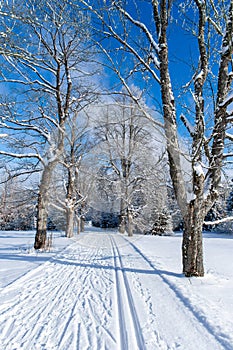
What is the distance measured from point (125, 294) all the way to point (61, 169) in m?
15.2

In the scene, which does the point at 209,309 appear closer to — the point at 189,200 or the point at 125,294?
the point at 125,294

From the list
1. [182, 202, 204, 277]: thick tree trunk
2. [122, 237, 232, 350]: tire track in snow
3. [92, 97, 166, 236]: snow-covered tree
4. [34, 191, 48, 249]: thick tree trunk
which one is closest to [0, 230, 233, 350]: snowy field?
[122, 237, 232, 350]: tire track in snow

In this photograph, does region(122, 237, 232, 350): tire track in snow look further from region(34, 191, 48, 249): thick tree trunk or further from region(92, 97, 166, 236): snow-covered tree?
region(92, 97, 166, 236): snow-covered tree

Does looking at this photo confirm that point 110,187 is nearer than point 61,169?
Result: No

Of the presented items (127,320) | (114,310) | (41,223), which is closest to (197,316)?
(127,320)

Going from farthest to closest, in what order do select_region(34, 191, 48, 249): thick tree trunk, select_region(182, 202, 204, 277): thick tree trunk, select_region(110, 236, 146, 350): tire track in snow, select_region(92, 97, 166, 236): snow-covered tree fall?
select_region(92, 97, 166, 236): snow-covered tree, select_region(34, 191, 48, 249): thick tree trunk, select_region(182, 202, 204, 277): thick tree trunk, select_region(110, 236, 146, 350): tire track in snow

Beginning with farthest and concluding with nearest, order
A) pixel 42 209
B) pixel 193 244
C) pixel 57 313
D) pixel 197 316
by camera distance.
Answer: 1. pixel 42 209
2. pixel 193 244
3. pixel 57 313
4. pixel 197 316

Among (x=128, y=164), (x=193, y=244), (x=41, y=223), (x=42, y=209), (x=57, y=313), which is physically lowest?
(x=57, y=313)

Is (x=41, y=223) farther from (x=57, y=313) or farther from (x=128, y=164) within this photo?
(x=128, y=164)

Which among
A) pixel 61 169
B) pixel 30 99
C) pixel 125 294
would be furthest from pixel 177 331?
pixel 61 169

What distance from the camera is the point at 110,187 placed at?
20656 millimetres

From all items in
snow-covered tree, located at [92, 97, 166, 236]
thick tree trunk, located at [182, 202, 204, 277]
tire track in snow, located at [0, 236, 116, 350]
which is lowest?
tire track in snow, located at [0, 236, 116, 350]

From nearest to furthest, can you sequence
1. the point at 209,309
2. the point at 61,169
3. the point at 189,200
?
the point at 209,309
the point at 189,200
the point at 61,169

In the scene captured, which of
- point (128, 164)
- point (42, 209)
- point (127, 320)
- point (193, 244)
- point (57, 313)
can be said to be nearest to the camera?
point (127, 320)
